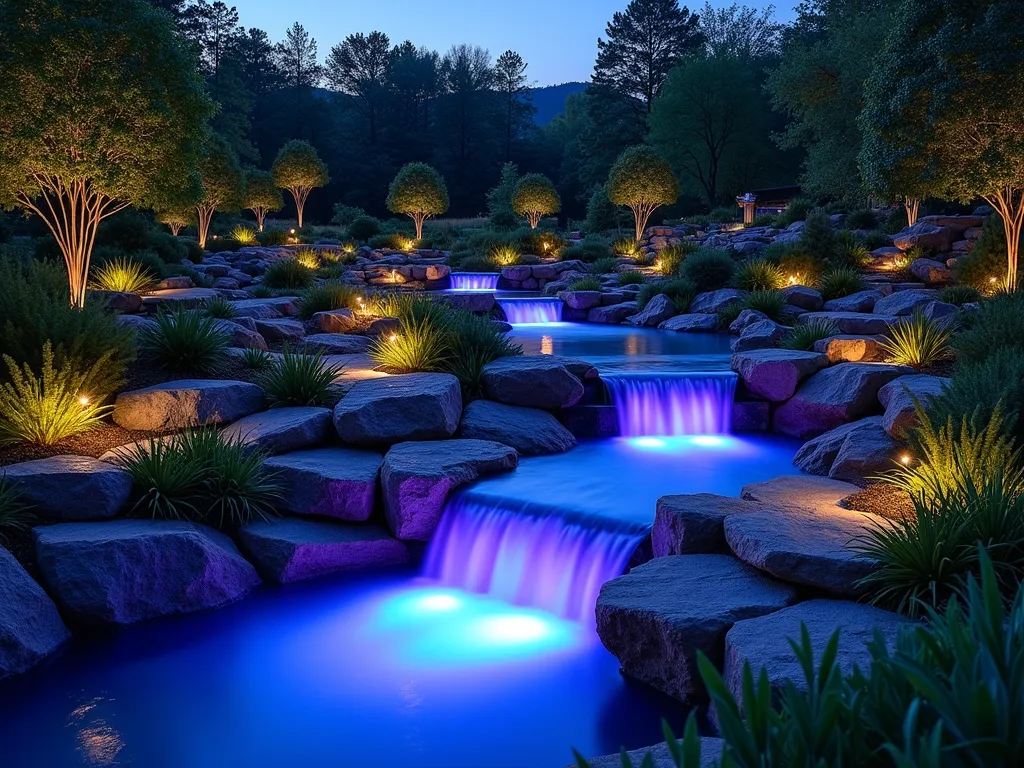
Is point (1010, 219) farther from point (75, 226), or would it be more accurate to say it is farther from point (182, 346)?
point (75, 226)

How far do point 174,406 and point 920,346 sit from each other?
785cm

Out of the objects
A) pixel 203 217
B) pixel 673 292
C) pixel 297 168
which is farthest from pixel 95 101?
pixel 297 168

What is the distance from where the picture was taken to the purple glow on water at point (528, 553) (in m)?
5.92

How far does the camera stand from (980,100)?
12.9 metres

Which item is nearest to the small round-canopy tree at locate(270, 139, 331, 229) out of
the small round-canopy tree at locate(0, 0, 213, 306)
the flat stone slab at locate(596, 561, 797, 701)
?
the small round-canopy tree at locate(0, 0, 213, 306)

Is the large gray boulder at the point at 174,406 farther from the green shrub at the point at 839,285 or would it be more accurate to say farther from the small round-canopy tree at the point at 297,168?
the small round-canopy tree at the point at 297,168

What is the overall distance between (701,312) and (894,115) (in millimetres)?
5178

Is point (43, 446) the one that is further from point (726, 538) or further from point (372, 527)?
point (726, 538)

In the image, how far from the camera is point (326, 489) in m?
6.82

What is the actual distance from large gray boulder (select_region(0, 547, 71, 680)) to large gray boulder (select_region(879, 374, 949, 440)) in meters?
6.06

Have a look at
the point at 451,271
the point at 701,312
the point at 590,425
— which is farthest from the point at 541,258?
the point at 590,425

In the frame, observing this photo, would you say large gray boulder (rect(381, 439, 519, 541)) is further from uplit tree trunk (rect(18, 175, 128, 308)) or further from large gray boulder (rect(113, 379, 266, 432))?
uplit tree trunk (rect(18, 175, 128, 308))

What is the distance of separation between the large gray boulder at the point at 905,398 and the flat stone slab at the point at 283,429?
4.93 m

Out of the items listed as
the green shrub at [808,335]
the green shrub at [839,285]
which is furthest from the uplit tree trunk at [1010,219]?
the green shrub at [808,335]
